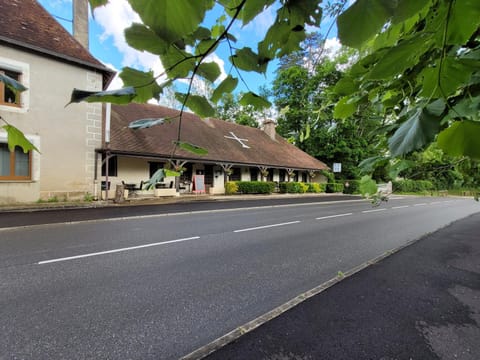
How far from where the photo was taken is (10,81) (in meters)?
0.92

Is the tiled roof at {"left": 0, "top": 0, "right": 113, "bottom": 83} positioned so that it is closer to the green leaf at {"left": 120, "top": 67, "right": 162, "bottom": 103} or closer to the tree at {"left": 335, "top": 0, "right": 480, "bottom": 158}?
the green leaf at {"left": 120, "top": 67, "right": 162, "bottom": 103}

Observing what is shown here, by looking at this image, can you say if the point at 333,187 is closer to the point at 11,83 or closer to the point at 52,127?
the point at 52,127

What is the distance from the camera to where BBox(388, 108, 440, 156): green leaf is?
0.68 m

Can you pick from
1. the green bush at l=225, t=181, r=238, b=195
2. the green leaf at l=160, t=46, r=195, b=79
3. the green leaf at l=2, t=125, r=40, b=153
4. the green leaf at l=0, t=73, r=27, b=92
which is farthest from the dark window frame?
the green leaf at l=160, t=46, r=195, b=79

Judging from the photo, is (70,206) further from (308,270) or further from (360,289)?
(360,289)

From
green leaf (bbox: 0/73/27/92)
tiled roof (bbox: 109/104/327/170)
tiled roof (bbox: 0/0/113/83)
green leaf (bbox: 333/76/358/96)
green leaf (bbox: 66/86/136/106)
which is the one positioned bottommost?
green leaf (bbox: 66/86/136/106)

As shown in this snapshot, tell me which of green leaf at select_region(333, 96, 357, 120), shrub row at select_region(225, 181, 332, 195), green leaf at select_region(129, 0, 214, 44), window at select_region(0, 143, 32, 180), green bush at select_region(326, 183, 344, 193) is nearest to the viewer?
green leaf at select_region(129, 0, 214, 44)

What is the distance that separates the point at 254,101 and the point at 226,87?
0.15 metres

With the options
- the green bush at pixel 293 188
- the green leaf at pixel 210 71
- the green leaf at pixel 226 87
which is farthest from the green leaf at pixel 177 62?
the green bush at pixel 293 188

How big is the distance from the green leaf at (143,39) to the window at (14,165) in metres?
13.5

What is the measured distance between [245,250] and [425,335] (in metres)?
3.35

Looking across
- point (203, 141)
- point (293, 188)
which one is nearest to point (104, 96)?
point (203, 141)

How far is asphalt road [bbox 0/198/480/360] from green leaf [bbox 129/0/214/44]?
8.12ft

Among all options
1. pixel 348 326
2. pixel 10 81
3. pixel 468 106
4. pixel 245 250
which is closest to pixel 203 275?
pixel 245 250
